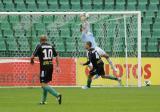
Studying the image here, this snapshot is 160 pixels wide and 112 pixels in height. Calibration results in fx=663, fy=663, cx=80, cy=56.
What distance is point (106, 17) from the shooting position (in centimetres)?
2967

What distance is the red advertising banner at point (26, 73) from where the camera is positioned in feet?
92.0

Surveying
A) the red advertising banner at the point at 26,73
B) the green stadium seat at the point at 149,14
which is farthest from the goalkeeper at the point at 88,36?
the green stadium seat at the point at 149,14

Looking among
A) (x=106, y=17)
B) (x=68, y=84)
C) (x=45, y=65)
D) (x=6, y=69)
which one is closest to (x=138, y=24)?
(x=106, y=17)

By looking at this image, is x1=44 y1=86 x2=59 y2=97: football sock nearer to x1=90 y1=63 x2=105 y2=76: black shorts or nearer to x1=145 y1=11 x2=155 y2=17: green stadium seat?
x1=90 y1=63 x2=105 y2=76: black shorts

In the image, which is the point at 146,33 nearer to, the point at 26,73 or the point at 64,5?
the point at 64,5

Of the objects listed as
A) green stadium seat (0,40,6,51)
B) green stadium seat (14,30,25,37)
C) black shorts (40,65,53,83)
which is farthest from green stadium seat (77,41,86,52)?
black shorts (40,65,53,83)

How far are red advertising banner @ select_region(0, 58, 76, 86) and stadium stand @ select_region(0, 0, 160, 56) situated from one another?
2.44 ft

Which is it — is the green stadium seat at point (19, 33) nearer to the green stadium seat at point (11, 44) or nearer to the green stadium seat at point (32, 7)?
the green stadium seat at point (11, 44)

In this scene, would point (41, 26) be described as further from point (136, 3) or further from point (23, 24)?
point (136, 3)

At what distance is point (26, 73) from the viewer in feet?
92.4

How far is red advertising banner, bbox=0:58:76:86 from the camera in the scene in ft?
92.0

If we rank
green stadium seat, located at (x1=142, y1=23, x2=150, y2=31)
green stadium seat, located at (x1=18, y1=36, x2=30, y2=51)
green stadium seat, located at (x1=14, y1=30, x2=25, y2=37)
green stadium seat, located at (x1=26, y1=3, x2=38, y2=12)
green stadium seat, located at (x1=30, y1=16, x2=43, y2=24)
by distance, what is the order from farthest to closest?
green stadium seat, located at (x1=26, y1=3, x2=38, y2=12) < green stadium seat, located at (x1=142, y1=23, x2=150, y2=31) < green stadium seat, located at (x1=30, y1=16, x2=43, y2=24) < green stadium seat, located at (x1=14, y1=30, x2=25, y2=37) < green stadium seat, located at (x1=18, y1=36, x2=30, y2=51)

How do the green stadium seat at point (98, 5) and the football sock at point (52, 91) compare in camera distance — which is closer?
the football sock at point (52, 91)

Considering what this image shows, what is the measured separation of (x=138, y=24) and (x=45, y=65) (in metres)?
11.1
